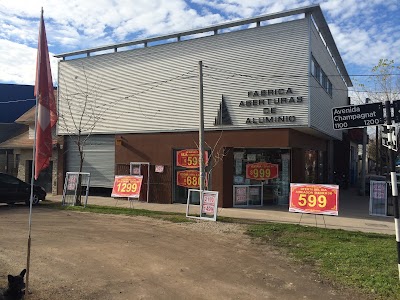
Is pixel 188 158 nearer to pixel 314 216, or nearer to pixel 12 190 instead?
pixel 314 216

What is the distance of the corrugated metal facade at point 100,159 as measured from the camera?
65.3 feet

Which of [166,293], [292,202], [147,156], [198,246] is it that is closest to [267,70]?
[292,202]

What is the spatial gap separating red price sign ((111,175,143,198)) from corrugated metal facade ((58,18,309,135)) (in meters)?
3.03

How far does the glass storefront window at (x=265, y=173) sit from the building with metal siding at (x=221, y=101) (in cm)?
4

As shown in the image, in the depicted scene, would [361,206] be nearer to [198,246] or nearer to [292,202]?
[292,202]

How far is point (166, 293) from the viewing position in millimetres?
5914

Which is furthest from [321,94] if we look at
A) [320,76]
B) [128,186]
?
[128,186]

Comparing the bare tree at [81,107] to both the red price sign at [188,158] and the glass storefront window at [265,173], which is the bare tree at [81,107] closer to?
the red price sign at [188,158]

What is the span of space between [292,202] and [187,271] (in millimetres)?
6544

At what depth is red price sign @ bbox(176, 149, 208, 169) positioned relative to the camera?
55.8ft

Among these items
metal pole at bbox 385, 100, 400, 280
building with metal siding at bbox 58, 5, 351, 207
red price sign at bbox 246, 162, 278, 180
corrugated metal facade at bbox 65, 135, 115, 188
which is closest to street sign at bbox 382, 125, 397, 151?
metal pole at bbox 385, 100, 400, 280

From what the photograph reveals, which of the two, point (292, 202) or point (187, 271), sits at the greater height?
point (292, 202)

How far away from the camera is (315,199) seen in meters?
12.3

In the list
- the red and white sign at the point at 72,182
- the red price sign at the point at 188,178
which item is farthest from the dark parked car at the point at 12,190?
the red price sign at the point at 188,178
